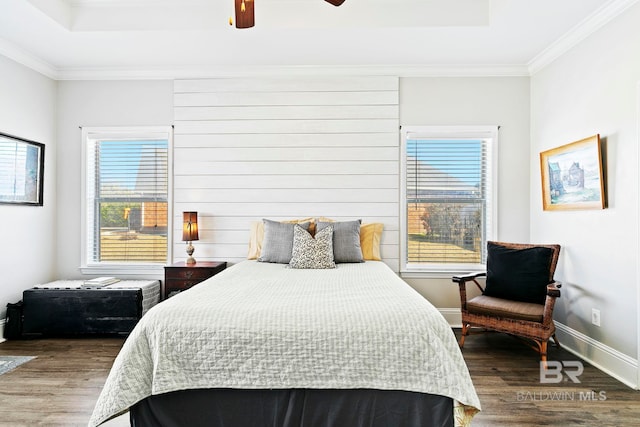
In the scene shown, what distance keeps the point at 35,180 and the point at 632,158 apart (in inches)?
205

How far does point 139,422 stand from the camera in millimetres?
1919

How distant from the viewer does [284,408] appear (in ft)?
6.28

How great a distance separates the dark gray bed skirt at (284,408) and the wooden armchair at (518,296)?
1.73m

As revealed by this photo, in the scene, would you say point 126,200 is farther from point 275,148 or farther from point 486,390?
point 486,390

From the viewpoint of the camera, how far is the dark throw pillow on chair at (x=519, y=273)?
3.41 metres

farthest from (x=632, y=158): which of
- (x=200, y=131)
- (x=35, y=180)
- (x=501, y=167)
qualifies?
(x=35, y=180)

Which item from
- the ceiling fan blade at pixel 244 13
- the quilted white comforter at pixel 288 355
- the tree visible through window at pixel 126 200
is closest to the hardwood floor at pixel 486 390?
the quilted white comforter at pixel 288 355

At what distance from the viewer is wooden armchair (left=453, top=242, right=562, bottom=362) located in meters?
3.13

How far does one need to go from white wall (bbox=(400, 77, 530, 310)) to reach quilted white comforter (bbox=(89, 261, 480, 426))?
253 cm

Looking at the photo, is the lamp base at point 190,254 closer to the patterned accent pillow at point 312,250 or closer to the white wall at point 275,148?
the white wall at point 275,148

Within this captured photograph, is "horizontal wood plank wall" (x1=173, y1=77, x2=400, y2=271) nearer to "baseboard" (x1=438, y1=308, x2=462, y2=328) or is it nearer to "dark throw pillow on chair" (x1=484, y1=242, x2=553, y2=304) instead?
"baseboard" (x1=438, y1=308, x2=462, y2=328)

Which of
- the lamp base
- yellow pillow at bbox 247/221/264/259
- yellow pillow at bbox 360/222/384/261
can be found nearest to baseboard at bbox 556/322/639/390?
yellow pillow at bbox 360/222/384/261

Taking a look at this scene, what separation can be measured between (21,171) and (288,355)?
3583 mm

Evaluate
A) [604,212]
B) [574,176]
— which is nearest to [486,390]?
[604,212]
